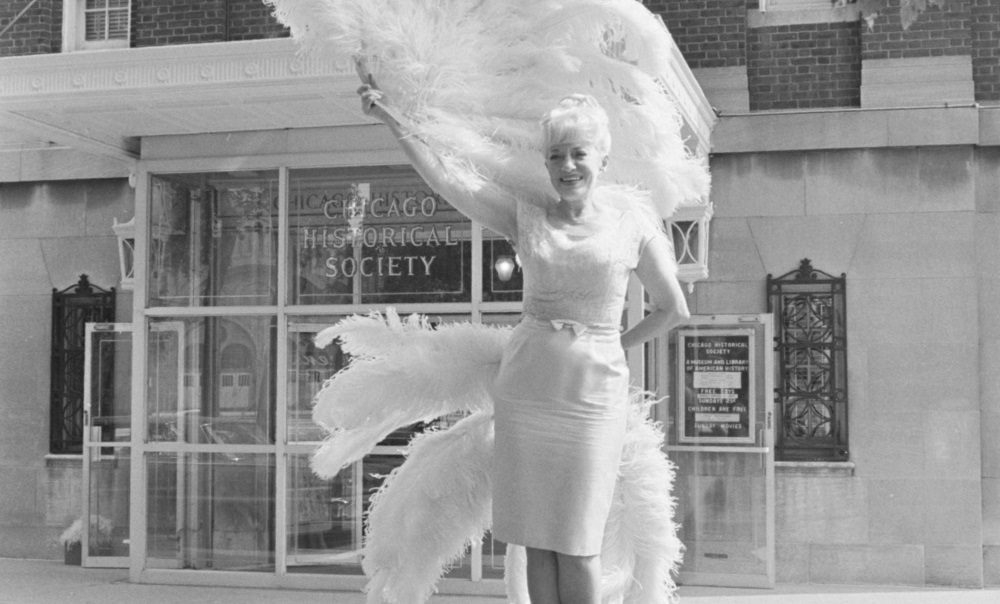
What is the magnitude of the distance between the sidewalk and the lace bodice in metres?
5.02

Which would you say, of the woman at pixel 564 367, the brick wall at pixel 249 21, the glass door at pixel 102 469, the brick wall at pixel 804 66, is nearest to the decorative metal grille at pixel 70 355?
the glass door at pixel 102 469

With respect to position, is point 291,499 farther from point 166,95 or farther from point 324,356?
point 166,95

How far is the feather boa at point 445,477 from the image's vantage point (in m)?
4.48

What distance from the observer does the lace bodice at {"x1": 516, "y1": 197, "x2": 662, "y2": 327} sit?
4141 mm

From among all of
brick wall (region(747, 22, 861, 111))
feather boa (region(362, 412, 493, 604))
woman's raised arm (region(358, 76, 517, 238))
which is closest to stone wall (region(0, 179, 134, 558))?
brick wall (region(747, 22, 861, 111))

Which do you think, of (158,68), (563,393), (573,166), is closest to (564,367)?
(563,393)

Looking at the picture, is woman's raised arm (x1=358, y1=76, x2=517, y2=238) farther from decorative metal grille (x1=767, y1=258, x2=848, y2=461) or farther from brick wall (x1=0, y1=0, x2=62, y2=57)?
brick wall (x1=0, y1=0, x2=62, y2=57)

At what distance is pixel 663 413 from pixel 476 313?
1.84 meters

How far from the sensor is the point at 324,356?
946 cm

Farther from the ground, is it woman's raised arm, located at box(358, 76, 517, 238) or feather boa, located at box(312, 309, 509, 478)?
woman's raised arm, located at box(358, 76, 517, 238)

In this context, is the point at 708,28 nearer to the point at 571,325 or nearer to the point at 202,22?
the point at 202,22

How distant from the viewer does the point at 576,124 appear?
Answer: 407 cm

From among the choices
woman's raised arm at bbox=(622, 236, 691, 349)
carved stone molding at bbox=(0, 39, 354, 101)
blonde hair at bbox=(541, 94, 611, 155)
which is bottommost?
woman's raised arm at bbox=(622, 236, 691, 349)

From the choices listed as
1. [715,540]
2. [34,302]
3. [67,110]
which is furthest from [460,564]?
[34,302]
